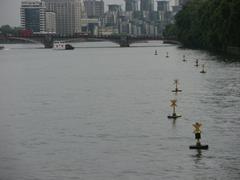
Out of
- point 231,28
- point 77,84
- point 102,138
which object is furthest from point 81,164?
point 231,28

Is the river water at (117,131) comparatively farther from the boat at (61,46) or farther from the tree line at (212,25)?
the boat at (61,46)

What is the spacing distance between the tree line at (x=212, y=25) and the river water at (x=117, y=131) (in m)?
38.5

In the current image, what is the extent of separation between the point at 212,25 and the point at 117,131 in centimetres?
8498

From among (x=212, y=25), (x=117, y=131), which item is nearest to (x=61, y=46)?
(x=212, y=25)

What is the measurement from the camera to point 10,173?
2777cm

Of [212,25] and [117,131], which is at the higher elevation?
[212,25]

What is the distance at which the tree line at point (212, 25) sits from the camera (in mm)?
102938

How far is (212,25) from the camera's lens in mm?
119625

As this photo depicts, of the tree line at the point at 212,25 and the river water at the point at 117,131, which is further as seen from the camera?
the tree line at the point at 212,25

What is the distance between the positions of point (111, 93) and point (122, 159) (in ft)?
88.7

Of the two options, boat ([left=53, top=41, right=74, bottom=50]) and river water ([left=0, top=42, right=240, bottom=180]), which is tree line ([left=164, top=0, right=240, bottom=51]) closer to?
boat ([left=53, top=41, right=74, bottom=50])

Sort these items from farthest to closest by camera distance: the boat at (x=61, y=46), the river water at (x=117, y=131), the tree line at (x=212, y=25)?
1. the boat at (x=61, y=46)
2. the tree line at (x=212, y=25)
3. the river water at (x=117, y=131)

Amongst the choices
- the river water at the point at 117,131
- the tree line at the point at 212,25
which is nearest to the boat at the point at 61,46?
the tree line at the point at 212,25

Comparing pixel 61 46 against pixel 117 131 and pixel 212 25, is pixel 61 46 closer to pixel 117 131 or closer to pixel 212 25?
pixel 212 25
